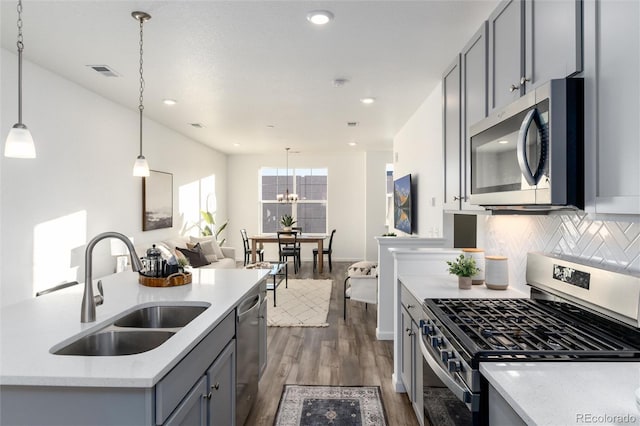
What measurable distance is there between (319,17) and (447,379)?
224cm

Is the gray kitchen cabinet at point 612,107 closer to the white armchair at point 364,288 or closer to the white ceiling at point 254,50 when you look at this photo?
the white ceiling at point 254,50

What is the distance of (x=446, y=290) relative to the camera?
223cm

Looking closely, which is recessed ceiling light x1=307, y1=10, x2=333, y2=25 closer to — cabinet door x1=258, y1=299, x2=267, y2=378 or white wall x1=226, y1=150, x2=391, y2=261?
cabinet door x1=258, y1=299, x2=267, y2=378

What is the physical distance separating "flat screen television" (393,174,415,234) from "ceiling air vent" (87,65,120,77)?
3.60 m

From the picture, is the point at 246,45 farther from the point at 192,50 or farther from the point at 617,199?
the point at 617,199

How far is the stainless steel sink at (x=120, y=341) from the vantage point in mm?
1567

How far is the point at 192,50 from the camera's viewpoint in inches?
120

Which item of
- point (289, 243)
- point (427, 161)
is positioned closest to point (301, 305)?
point (289, 243)

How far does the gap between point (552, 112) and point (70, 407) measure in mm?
1831

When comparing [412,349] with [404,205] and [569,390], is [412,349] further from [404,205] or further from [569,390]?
[404,205]

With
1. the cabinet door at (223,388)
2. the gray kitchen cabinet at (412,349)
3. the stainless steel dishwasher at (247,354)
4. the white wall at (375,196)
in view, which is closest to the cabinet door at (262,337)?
the stainless steel dishwasher at (247,354)

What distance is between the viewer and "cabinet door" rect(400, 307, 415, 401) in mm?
2332

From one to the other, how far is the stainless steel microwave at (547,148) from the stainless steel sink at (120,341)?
1.61 metres

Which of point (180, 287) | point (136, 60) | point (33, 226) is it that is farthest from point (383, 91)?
point (33, 226)
